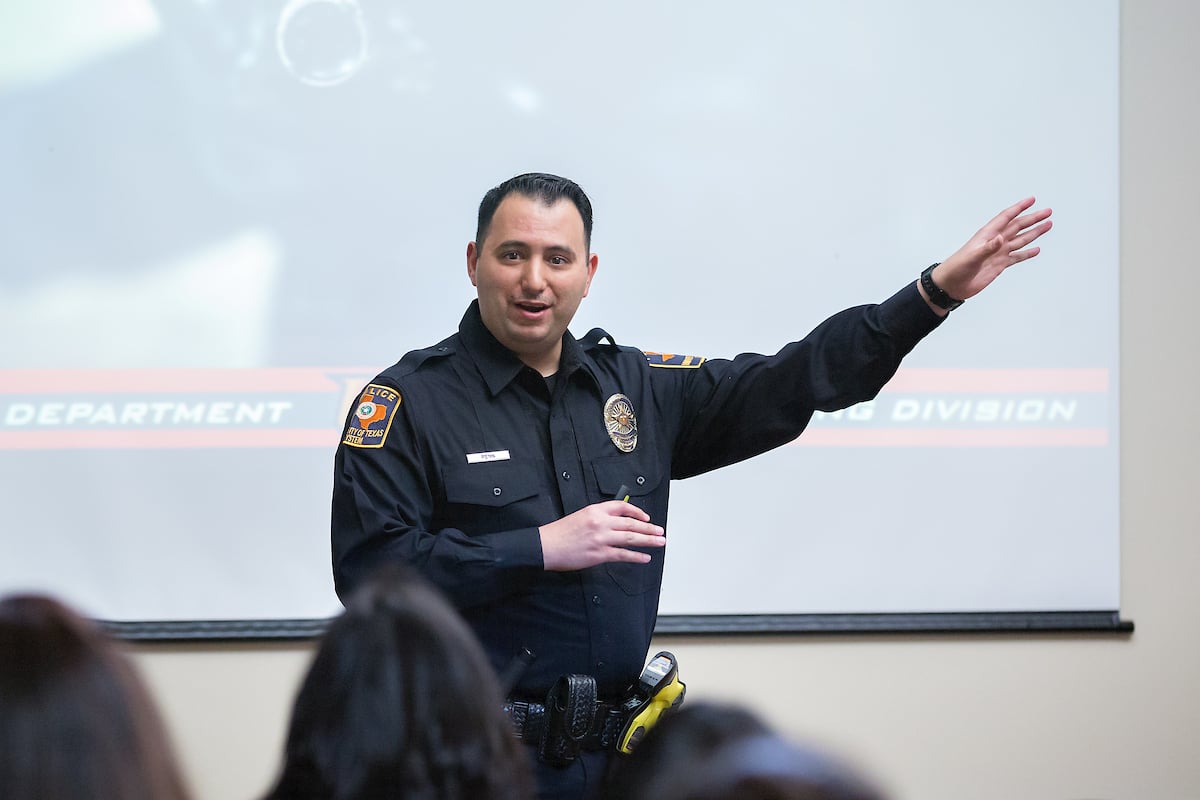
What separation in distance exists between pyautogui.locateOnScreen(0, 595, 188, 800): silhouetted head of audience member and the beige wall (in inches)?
103

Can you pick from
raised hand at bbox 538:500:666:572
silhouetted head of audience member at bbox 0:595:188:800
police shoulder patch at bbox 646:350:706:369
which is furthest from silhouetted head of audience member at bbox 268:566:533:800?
police shoulder patch at bbox 646:350:706:369

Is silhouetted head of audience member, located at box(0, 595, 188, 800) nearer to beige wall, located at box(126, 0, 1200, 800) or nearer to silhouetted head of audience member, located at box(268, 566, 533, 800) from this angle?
silhouetted head of audience member, located at box(268, 566, 533, 800)

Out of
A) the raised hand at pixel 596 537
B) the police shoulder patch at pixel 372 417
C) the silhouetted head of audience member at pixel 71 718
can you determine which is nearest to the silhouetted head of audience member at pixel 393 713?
the silhouetted head of audience member at pixel 71 718

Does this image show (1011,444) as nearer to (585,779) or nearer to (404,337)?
(404,337)

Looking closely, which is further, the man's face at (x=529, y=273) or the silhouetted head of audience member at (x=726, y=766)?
the man's face at (x=529, y=273)

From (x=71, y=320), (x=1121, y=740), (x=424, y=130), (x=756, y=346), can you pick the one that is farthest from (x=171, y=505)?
(x=1121, y=740)

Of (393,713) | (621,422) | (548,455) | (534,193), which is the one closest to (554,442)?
(548,455)

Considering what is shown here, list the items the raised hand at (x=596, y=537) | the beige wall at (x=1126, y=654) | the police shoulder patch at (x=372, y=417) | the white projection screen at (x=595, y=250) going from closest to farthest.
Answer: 1. the raised hand at (x=596, y=537)
2. the police shoulder patch at (x=372, y=417)
3. the white projection screen at (x=595, y=250)
4. the beige wall at (x=1126, y=654)

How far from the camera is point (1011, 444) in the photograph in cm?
338

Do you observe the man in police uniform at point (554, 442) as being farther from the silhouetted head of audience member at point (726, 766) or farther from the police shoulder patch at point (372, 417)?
the silhouetted head of audience member at point (726, 766)

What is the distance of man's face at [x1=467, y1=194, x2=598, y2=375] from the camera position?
208 centimetres

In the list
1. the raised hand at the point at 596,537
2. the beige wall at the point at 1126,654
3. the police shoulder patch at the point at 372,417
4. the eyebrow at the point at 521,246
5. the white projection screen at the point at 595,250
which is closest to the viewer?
the raised hand at the point at 596,537

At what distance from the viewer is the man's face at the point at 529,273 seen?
6.82ft

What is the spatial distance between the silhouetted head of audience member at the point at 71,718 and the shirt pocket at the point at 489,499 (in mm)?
1244
